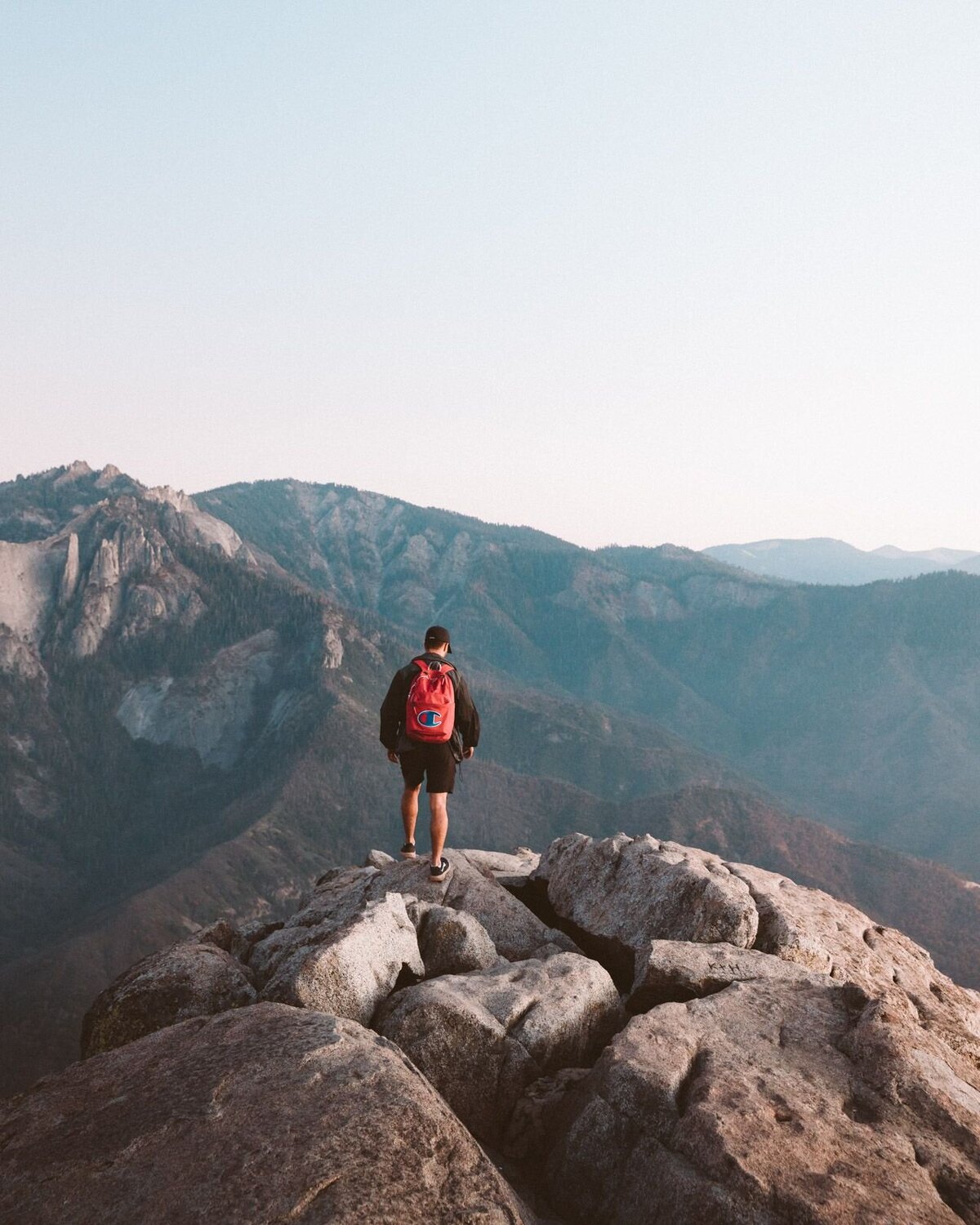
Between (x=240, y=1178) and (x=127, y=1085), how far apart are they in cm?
238

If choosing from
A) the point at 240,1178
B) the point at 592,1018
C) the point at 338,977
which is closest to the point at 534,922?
the point at 592,1018

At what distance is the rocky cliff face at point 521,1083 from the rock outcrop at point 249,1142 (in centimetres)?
2

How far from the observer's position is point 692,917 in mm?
12820

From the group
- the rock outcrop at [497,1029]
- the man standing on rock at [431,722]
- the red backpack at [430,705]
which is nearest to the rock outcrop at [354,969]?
the rock outcrop at [497,1029]

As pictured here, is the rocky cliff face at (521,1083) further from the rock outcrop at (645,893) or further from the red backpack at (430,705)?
the red backpack at (430,705)

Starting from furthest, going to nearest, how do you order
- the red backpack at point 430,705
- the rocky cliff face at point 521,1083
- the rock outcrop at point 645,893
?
the red backpack at point 430,705
the rock outcrop at point 645,893
the rocky cliff face at point 521,1083

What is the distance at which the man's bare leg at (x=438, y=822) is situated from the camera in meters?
14.4

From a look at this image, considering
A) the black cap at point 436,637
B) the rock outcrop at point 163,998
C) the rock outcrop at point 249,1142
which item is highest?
the black cap at point 436,637

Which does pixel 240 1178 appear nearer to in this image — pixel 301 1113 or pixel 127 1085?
pixel 301 1113

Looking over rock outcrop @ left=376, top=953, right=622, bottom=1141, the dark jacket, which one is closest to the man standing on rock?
the dark jacket

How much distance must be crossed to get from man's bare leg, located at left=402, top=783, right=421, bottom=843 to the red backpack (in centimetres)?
114

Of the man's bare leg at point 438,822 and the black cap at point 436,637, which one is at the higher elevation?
the black cap at point 436,637

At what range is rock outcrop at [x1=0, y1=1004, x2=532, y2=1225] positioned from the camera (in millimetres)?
5926

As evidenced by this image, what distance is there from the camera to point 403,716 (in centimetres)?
1412
